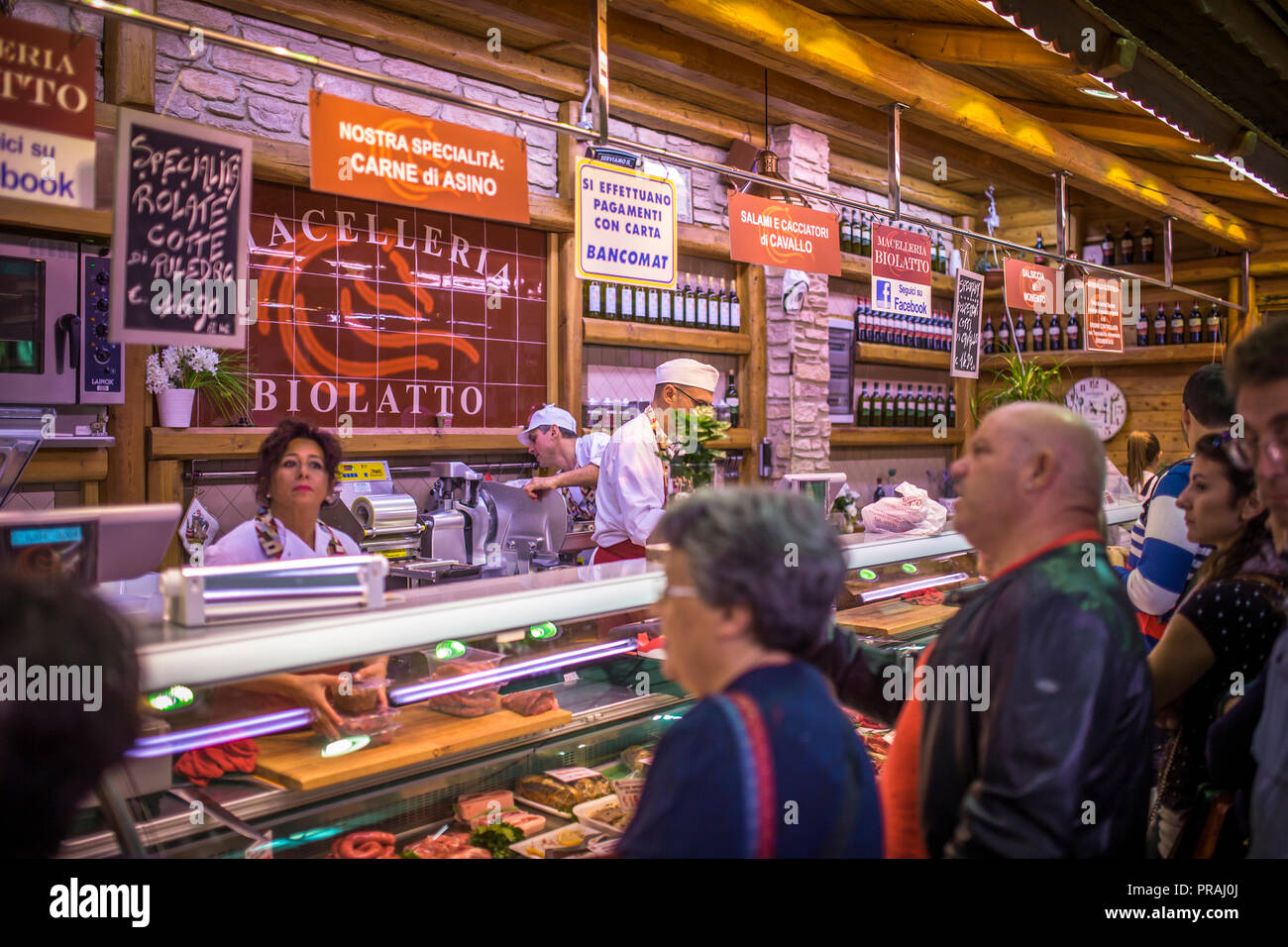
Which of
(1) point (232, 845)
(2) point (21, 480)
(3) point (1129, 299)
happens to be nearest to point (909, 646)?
(1) point (232, 845)

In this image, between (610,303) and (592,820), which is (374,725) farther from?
(610,303)

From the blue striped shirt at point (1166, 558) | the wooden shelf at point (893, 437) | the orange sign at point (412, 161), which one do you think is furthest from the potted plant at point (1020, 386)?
the orange sign at point (412, 161)

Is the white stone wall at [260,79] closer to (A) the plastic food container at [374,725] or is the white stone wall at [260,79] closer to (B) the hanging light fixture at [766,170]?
(B) the hanging light fixture at [766,170]

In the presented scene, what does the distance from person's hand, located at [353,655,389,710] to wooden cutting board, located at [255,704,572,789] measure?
122mm

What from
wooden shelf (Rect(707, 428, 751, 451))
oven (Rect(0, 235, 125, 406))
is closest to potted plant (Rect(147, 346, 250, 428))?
oven (Rect(0, 235, 125, 406))

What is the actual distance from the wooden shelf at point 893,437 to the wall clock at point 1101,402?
118 cm

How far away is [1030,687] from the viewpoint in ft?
4.87

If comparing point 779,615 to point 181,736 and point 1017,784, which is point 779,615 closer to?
point 1017,784

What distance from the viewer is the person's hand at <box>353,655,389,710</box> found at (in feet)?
7.61

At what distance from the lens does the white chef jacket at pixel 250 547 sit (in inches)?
124

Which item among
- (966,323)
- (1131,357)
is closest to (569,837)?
(966,323)

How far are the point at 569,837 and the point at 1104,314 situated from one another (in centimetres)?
692

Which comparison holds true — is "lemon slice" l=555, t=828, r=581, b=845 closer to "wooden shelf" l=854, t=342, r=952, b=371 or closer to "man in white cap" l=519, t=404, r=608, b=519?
"man in white cap" l=519, t=404, r=608, b=519

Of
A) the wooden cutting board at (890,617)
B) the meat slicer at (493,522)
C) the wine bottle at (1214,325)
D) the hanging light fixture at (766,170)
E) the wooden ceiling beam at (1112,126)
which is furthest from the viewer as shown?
the wine bottle at (1214,325)
